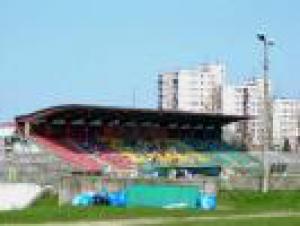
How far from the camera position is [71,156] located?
69812 mm

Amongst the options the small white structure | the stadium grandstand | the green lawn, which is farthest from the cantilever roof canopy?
the green lawn

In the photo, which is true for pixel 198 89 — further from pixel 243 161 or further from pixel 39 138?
pixel 39 138

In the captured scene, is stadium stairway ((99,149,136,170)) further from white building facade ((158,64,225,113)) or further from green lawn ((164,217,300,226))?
white building facade ((158,64,225,113))

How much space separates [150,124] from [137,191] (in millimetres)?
42116

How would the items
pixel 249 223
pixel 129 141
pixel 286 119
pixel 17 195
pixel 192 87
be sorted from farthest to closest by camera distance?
pixel 286 119 < pixel 192 87 < pixel 129 141 < pixel 17 195 < pixel 249 223

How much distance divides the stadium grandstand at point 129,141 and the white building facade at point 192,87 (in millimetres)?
84142

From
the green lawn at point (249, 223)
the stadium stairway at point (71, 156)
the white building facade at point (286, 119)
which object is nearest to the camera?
the green lawn at point (249, 223)

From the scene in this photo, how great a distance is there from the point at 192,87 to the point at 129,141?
10073 centimetres

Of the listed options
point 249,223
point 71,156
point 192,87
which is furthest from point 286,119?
point 249,223

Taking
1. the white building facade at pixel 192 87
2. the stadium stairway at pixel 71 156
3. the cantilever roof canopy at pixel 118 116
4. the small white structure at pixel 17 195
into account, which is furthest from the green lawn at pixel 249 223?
the white building facade at pixel 192 87

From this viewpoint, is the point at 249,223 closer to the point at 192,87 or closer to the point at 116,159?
the point at 116,159

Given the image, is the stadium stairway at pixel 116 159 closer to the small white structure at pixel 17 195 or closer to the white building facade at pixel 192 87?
the small white structure at pixel 17 195

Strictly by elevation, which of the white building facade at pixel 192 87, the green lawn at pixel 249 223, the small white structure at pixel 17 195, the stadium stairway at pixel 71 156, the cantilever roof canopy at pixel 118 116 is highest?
the white building facade at pixel 192 87

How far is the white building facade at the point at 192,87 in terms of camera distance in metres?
177
